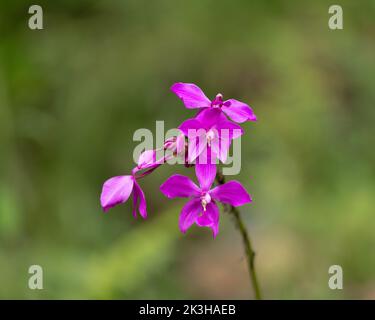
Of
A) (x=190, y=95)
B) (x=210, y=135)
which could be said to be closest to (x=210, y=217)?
(x=210, y=135)

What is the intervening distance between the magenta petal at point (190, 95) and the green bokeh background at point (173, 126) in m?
1.93

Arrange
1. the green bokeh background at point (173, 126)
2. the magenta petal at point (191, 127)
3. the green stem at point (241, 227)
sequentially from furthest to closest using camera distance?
1. the green bokeh background at point (173, 126)
2. the green stem at point (241, 227)
3. the magenta petal at point (191, 127)

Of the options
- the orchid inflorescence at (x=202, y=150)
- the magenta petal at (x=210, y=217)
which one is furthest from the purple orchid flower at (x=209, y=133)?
the magenta petal at (x=210, y=217)

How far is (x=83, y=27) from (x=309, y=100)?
2073 mm

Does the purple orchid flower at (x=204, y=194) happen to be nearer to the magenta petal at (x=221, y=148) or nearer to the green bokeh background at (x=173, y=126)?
the magenta petal at (x=221, y=148)

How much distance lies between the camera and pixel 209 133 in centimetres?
203

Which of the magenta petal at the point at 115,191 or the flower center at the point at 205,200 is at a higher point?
the magenta petal at the point at 115,191

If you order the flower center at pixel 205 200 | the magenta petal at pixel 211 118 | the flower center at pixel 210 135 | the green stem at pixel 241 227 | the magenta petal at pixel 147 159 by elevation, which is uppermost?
the magenta petal at pixel 211 118

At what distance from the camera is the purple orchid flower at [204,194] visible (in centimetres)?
205

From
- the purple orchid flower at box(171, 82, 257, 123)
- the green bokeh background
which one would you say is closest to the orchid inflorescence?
the purple orchid flower at box(171, 82, 257, 123)

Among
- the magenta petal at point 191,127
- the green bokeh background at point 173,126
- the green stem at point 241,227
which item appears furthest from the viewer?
the green bokeh background at point 173,126

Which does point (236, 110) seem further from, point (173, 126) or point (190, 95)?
point (173, 126)

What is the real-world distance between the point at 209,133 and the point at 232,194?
22 cm

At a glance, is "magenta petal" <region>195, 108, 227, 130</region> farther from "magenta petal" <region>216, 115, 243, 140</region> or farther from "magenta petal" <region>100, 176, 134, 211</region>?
"magenta petal" <region>100, 176, 134, 211</region>
